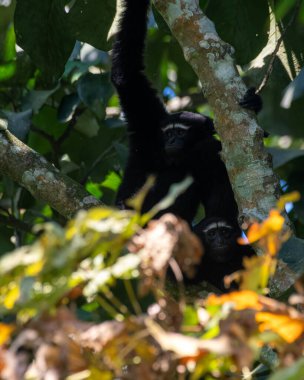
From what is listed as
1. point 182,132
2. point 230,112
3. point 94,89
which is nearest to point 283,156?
point 182,132

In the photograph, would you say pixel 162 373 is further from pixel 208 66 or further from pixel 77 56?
pixel 77 56

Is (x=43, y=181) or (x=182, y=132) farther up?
(x=43, y=181)

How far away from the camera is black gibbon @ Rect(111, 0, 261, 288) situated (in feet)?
18.7

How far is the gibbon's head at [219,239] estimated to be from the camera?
5.61 m

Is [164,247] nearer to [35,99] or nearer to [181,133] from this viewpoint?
[181,133]

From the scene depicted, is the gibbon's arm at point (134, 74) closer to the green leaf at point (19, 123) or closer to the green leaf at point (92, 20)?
the green leaf at point (92, 20)

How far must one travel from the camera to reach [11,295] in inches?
70.0

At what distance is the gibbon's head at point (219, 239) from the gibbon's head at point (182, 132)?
74 cm

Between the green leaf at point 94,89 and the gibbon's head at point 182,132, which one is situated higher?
the green leaf at point 94,89

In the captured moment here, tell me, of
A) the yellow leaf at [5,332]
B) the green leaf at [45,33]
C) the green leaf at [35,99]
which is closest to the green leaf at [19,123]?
the green leaf at [45,33]

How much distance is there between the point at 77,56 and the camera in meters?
7.69

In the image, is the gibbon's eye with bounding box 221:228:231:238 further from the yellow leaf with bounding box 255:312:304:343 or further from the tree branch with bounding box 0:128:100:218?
the yellow leaf with bounding box 255:312:304:343

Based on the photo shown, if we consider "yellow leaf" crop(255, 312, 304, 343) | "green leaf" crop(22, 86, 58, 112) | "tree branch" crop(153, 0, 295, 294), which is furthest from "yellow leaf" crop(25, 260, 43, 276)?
"green leaf" crop(22, 86, 58, 112)

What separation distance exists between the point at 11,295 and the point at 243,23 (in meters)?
4.33
